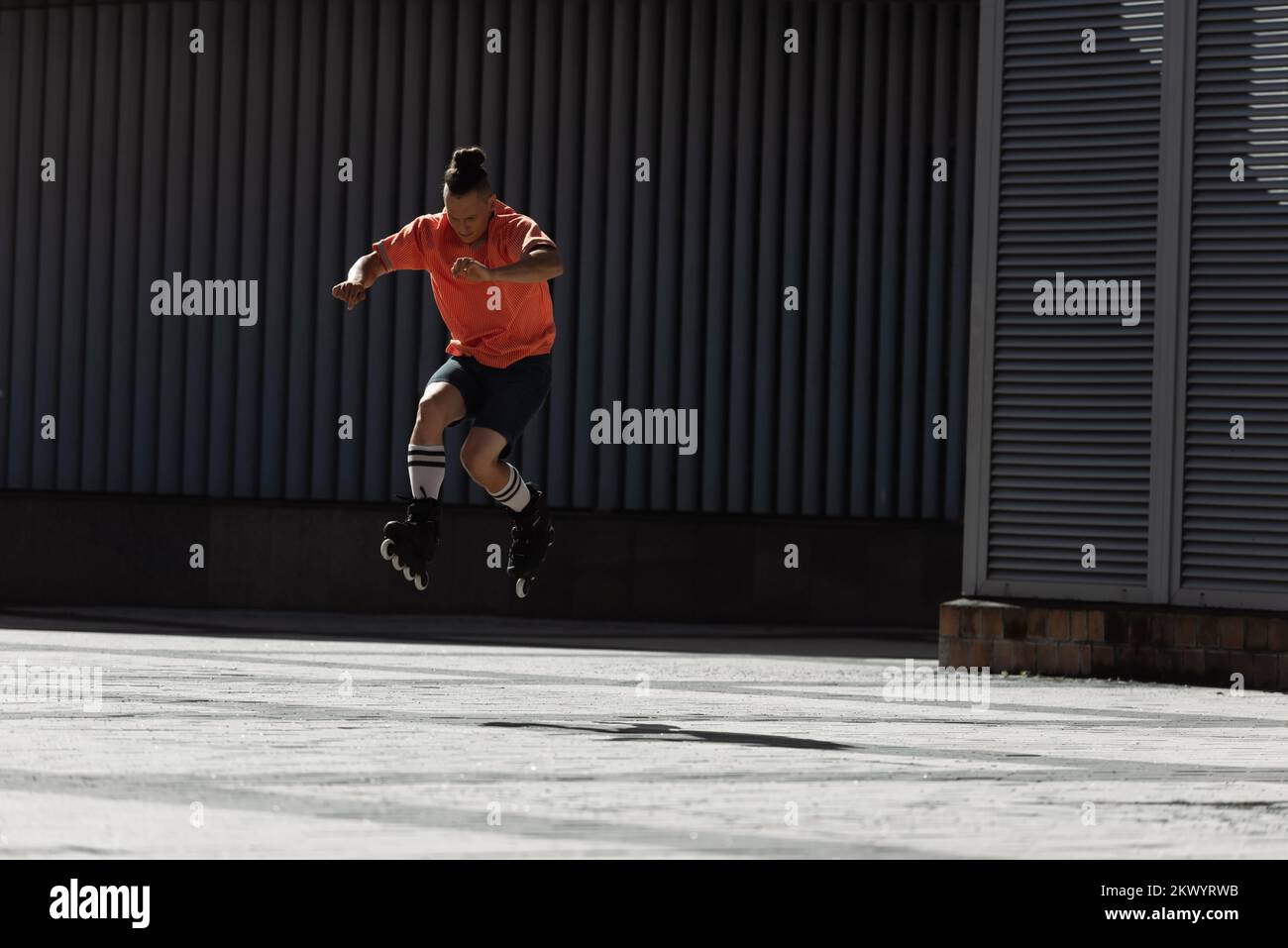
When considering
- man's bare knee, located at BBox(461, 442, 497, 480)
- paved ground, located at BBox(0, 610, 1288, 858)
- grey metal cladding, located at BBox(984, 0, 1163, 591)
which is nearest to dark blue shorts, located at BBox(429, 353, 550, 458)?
man's bare knee, located at BBox(461, 442, 497, 480)

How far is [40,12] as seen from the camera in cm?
1769

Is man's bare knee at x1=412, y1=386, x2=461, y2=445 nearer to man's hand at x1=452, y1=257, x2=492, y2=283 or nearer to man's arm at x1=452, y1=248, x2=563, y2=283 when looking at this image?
man's arm at x1=452, y1=248, x2=563, y2=283

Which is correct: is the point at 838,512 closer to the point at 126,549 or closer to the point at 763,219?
the point at 763,219

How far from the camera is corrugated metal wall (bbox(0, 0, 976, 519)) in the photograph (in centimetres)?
1659

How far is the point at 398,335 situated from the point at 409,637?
318cm

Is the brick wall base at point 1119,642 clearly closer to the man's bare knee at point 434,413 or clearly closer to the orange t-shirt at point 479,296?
the orange t-shirt at point 479,296

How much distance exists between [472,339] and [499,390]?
0.90 ft

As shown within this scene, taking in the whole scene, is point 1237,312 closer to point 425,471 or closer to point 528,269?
point 528,269

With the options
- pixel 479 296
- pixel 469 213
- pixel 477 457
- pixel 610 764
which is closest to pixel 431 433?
pixel 477 457

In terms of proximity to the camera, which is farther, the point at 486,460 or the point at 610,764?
the point at 486,460

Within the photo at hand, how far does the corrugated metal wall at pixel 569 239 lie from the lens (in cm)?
1659

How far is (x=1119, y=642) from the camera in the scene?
464 inches

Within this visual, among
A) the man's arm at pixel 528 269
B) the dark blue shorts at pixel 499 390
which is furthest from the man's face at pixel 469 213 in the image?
the dark blue shorts at pixel 499 390

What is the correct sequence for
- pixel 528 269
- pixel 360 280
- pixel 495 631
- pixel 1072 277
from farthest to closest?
pixel 495 631
pixel 1072 277
pixel 360 280
pixel 528 269
